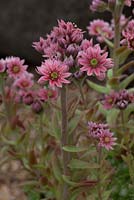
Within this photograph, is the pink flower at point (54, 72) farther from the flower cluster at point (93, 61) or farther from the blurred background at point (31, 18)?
the blurred background at point (31, 18)

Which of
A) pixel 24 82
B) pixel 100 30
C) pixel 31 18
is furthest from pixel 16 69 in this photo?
pixel 31 18

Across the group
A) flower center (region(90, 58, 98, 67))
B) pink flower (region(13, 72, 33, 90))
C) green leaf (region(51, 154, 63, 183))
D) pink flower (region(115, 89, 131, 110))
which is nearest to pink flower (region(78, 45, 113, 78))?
flower center (region(90, 58, 98, 67))

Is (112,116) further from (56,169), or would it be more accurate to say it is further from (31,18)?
(31,18)

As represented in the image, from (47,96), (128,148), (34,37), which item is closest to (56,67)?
(47,96)

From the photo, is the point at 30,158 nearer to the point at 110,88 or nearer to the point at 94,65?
the point at 110,88

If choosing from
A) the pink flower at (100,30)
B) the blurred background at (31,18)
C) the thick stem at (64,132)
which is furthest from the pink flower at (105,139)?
the blurred background at (31,18)

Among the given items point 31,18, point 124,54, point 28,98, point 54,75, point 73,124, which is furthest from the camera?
point 31,18
